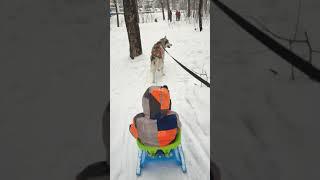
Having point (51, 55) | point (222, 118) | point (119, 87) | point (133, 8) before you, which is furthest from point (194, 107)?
point (133, 8)

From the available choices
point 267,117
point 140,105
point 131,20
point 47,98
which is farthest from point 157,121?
point 131,20

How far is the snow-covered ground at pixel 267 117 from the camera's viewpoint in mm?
2500

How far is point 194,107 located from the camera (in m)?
4.31

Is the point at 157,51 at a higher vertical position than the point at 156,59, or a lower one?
higher

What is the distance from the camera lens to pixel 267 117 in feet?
10.8

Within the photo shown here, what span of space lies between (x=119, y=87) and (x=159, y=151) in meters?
3.27

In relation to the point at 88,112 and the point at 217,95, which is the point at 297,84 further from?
the point at 88,112

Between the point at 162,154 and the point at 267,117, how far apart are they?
1442mm

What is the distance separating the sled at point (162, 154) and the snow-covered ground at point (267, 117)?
0.39 meters

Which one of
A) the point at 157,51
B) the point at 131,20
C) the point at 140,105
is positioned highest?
the point at 131,20

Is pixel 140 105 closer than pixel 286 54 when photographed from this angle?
No

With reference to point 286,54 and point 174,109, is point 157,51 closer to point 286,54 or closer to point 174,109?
point 174,109

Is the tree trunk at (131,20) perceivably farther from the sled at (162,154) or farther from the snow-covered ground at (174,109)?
the sled at (162,154)

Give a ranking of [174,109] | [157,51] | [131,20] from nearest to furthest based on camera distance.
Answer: [174,109], [157,51], [131,20]
